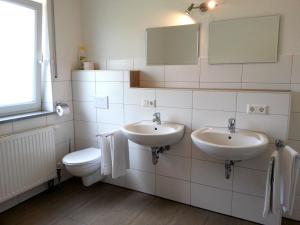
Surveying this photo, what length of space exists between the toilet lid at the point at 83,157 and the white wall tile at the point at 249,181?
4.53 feet

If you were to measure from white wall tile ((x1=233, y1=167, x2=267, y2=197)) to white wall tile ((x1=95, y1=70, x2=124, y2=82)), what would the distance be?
143cm

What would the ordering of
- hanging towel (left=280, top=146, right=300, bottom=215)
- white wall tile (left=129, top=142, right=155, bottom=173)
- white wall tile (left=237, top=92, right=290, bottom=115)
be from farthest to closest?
white wall tile (left=129, top=142, right=155, bottom=173)
white wall tile (left=237, top=92, right=290, bottom=115)
hanging towel (left=280, top=146, right=300, bottom=215)

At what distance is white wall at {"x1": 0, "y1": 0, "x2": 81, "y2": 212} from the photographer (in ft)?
8.83

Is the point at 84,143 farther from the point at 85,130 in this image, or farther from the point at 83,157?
the point at 83,157

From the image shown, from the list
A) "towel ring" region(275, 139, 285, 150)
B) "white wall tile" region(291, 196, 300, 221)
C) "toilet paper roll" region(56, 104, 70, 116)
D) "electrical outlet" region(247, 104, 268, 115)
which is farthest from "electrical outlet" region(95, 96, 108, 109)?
"white wall tile" region(291, 196, 300, 221)

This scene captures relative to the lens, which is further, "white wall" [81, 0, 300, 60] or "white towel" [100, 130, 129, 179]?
"white towel" [100, 130, 129, 179]

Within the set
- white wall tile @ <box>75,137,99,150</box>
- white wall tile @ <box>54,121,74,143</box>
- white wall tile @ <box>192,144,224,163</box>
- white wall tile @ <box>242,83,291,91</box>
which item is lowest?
white wall tile @ <box>75,137,99,150</box>

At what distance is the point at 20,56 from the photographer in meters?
2.47

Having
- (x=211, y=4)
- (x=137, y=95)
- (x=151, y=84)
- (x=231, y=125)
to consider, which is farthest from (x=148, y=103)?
(x=211, y=4)

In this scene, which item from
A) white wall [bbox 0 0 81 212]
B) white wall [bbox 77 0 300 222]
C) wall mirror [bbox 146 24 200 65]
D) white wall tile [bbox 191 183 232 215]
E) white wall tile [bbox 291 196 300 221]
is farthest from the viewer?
white wall [bbox 0 0 81 212]

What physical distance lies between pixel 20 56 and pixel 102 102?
92 cm

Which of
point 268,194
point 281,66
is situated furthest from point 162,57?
point 268,194

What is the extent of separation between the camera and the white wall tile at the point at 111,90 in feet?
8.61

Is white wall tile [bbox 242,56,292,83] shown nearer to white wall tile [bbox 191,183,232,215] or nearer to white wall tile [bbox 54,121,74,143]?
white wall tile [bbox 191,183,232,215]
